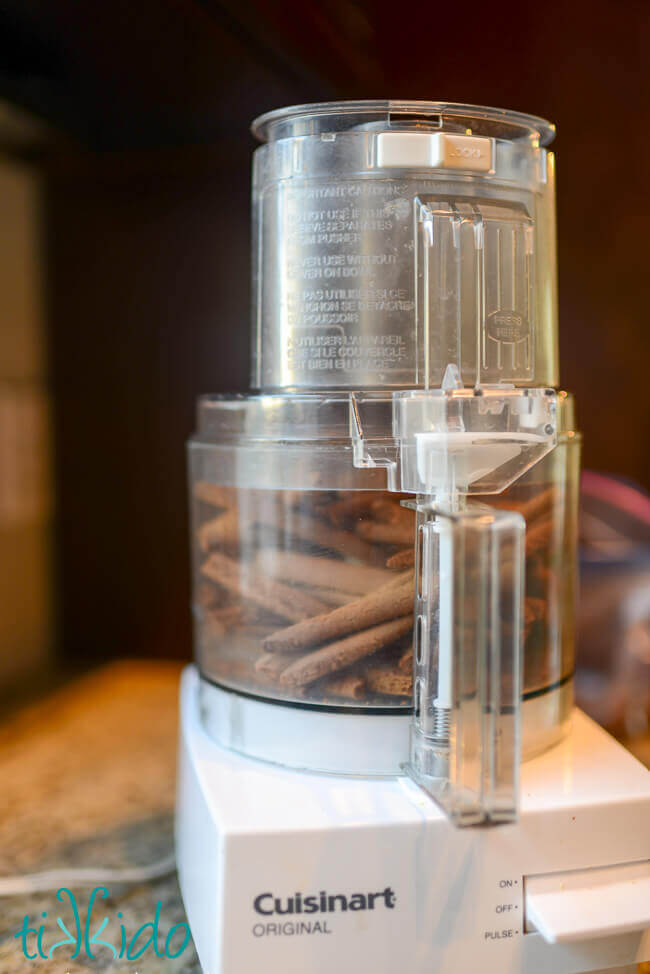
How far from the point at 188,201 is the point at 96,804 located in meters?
0.53

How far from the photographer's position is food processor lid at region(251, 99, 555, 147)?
0.45m

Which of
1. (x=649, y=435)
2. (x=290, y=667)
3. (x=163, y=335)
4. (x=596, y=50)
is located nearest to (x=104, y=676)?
(x=163, y=335)

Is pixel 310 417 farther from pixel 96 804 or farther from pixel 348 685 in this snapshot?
pixel 96 804

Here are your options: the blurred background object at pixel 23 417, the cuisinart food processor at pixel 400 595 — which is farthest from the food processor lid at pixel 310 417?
the blurred background object at pixel 23 417

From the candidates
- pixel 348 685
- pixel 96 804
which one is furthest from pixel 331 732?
pixel 96 804

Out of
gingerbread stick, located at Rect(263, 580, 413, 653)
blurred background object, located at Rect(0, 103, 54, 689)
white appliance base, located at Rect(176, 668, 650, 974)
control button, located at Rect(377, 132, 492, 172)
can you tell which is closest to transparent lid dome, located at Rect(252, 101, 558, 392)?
control button, located at Rect(377, 132, 492, 172)

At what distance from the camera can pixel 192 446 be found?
545 millimetres

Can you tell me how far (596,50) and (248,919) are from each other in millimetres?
653

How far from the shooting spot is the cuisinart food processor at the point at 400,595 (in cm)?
40

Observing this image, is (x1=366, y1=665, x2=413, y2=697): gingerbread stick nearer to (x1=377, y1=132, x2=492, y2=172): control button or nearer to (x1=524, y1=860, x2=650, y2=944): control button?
(x1=524, y1=860, x2=650, y2=944): control button

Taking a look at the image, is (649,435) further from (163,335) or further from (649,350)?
(163,335)

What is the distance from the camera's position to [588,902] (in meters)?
0.41

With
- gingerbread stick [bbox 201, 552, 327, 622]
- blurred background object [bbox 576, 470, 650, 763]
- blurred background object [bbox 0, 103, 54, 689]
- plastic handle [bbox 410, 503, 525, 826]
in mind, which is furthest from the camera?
blurred background object [bbox 0, 103, 54, 689]

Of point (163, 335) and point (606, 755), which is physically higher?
point (163, 335)
